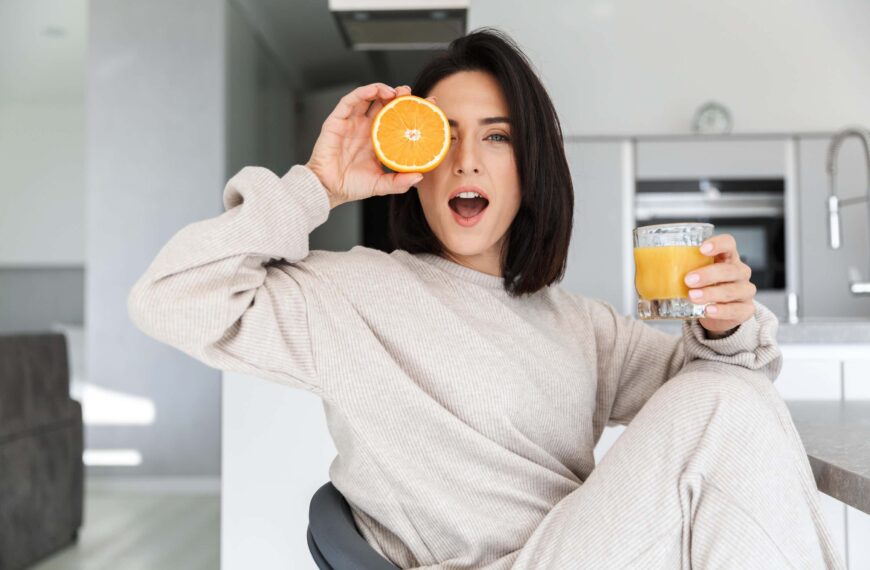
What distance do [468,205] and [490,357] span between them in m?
0.26

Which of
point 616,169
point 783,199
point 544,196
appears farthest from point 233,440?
point 783,199

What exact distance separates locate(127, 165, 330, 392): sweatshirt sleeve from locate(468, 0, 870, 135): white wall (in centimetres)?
287

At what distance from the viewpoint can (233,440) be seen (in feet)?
5.02

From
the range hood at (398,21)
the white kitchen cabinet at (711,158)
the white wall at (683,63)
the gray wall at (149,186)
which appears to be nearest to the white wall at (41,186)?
the gray wall at (149,186)

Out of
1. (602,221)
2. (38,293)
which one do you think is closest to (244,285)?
(602,221)

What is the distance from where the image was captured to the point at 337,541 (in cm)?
87

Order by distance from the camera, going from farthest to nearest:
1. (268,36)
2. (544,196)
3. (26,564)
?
1. (268,36)
2. (26,564)
3. (544,196)

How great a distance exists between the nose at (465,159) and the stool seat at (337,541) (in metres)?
0.48

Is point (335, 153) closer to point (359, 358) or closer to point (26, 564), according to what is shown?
point (359, 358)

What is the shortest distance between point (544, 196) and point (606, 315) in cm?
22

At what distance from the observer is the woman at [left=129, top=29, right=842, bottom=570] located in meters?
0.78

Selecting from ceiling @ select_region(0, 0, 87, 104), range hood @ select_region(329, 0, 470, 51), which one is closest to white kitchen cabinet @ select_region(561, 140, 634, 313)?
range hood @ select_region(329, 0, 470, 51)

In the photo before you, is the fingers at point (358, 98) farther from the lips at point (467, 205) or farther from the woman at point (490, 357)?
the lips at point (467, 205)

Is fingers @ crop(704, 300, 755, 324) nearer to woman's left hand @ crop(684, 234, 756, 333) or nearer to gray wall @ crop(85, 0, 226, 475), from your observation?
woman's left hand @ crop(684, 234, 756, 333)
